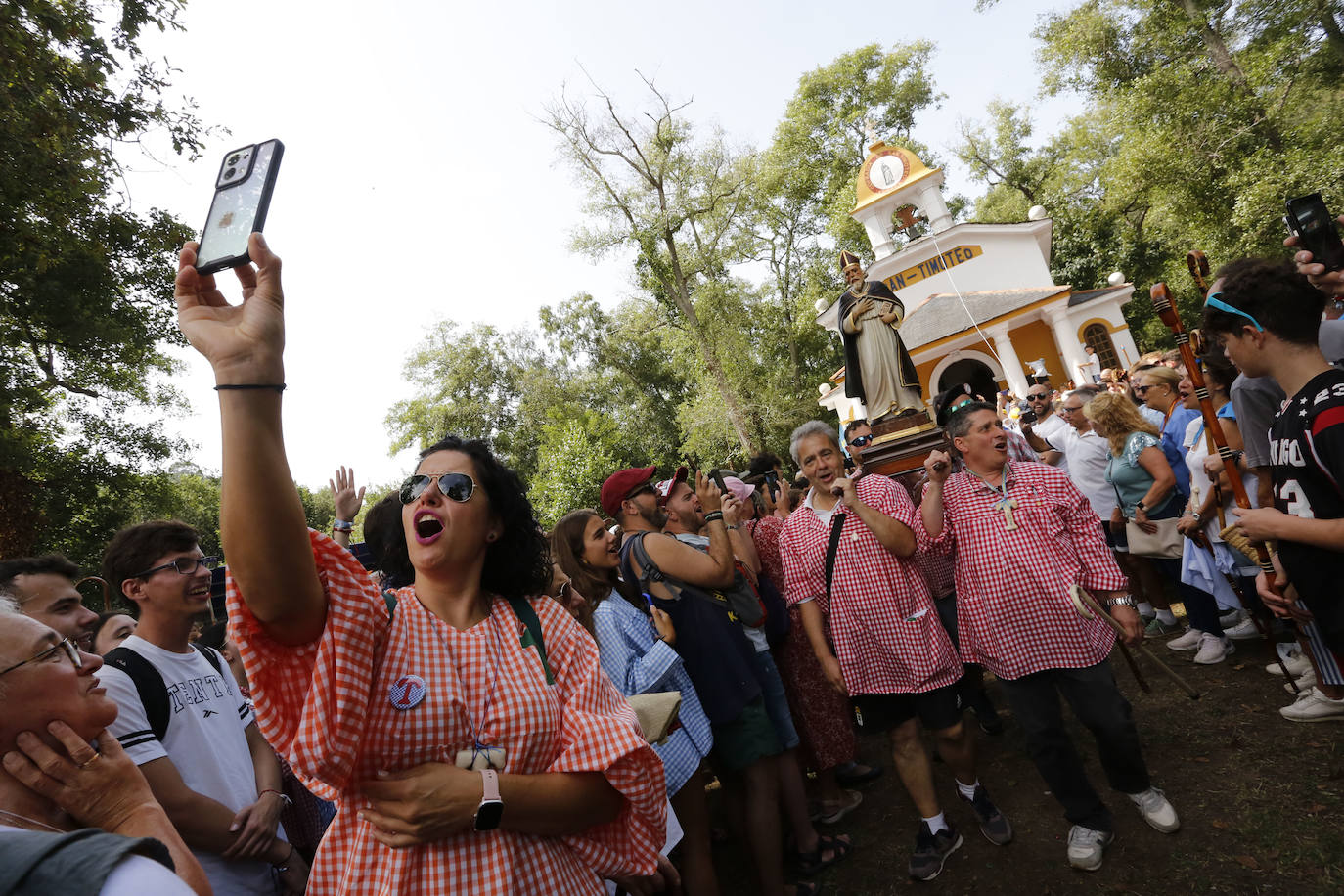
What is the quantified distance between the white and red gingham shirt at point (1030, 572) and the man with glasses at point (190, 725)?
3.22m

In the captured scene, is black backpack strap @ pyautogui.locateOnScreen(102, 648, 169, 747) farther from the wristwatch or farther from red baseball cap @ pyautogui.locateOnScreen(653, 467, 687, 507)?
red baseball cap @ pyautogui.locateOnScreen(653, 467, 687, 507)

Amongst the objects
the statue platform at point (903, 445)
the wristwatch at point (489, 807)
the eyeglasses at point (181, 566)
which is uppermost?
the eyeglasses at point (181, 566)

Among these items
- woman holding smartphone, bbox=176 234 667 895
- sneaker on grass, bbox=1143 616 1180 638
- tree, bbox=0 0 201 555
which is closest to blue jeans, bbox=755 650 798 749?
woman holding smartphone, bbox=176 234 667 895

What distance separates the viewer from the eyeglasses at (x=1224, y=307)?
2699 mm

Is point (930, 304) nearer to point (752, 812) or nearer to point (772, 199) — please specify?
point (772, 199)

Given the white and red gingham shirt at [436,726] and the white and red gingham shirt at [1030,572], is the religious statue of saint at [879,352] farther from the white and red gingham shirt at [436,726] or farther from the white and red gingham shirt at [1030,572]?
the white and red gingham shirt at [436,726]

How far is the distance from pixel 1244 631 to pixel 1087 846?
319 cm

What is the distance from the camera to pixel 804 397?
2767 centimetres

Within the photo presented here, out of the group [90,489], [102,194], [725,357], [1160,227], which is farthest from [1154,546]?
[725,357]

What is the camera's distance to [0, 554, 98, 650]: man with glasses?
260 cm

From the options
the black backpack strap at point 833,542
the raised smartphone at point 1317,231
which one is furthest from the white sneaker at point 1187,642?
Result: the black backpack strap at point 833,542

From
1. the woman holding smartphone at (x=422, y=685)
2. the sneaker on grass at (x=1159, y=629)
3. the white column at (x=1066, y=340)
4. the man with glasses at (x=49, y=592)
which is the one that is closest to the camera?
the woman holding smartphone at (x=422, y=685)

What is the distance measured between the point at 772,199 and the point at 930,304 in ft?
33.4

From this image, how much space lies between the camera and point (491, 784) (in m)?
1.41
